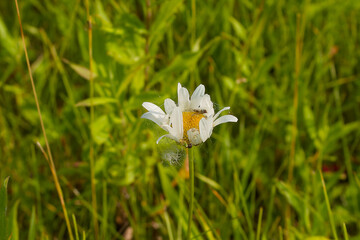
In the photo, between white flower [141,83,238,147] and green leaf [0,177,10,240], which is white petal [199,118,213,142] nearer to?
white flower [141,83,238,147]

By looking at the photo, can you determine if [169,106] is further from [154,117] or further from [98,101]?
[98,101]

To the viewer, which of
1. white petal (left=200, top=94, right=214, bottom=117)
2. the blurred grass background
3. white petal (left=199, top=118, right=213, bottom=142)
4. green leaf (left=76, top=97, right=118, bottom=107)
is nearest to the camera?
white petal (left=199, top=118, right=213, bottom=142)

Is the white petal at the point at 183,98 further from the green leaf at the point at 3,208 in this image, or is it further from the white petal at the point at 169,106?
the green leaf at the point at 3,208

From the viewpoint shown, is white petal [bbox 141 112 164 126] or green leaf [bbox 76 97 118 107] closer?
white petal [bbox 141 112 164 126]

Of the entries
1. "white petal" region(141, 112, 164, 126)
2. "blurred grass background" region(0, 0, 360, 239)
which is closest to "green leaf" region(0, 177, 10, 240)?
"blurred grass background" region(0, 0, 360, 239)

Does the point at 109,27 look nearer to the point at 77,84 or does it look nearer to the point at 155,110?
the point at 155,110

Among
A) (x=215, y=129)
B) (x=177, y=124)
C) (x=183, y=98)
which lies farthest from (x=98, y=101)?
(x=215, y=129)
